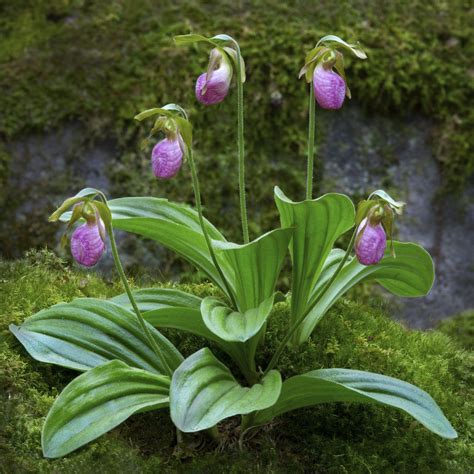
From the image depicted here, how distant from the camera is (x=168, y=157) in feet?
7.25

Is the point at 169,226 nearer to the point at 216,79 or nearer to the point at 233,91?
the point at 216,79

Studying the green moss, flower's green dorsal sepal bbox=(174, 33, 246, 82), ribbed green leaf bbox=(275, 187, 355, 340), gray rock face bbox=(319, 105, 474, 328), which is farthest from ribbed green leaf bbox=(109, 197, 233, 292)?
gray rock face bbox=(319, 105, 474, 328)

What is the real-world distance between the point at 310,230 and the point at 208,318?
46cm

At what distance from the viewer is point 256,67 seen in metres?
4.66

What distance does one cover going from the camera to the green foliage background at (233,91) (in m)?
4.57

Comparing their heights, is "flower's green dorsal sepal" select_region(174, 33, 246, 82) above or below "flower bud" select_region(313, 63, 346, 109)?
above

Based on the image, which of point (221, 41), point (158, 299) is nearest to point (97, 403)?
point (158, 299)

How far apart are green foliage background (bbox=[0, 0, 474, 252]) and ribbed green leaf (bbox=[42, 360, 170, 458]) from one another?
2.17 metres

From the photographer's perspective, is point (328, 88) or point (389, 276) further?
point (389, 276)

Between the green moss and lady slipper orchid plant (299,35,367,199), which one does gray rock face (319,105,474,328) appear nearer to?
the green moss

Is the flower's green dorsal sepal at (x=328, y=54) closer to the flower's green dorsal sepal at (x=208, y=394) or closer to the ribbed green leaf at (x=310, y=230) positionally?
the ribbed green leaf at (x=310, y=230)

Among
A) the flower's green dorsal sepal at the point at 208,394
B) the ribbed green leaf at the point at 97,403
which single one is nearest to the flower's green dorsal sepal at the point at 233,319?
the flower's green dorsal sepal at the point at 208,394

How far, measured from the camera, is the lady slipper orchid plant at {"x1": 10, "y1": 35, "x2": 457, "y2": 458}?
7.17ft

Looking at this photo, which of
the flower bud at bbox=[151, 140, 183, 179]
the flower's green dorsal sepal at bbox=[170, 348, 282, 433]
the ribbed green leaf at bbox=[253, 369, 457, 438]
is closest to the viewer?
the flower's green dorsal sepal at bbox=[170, 348, 282, 433]
